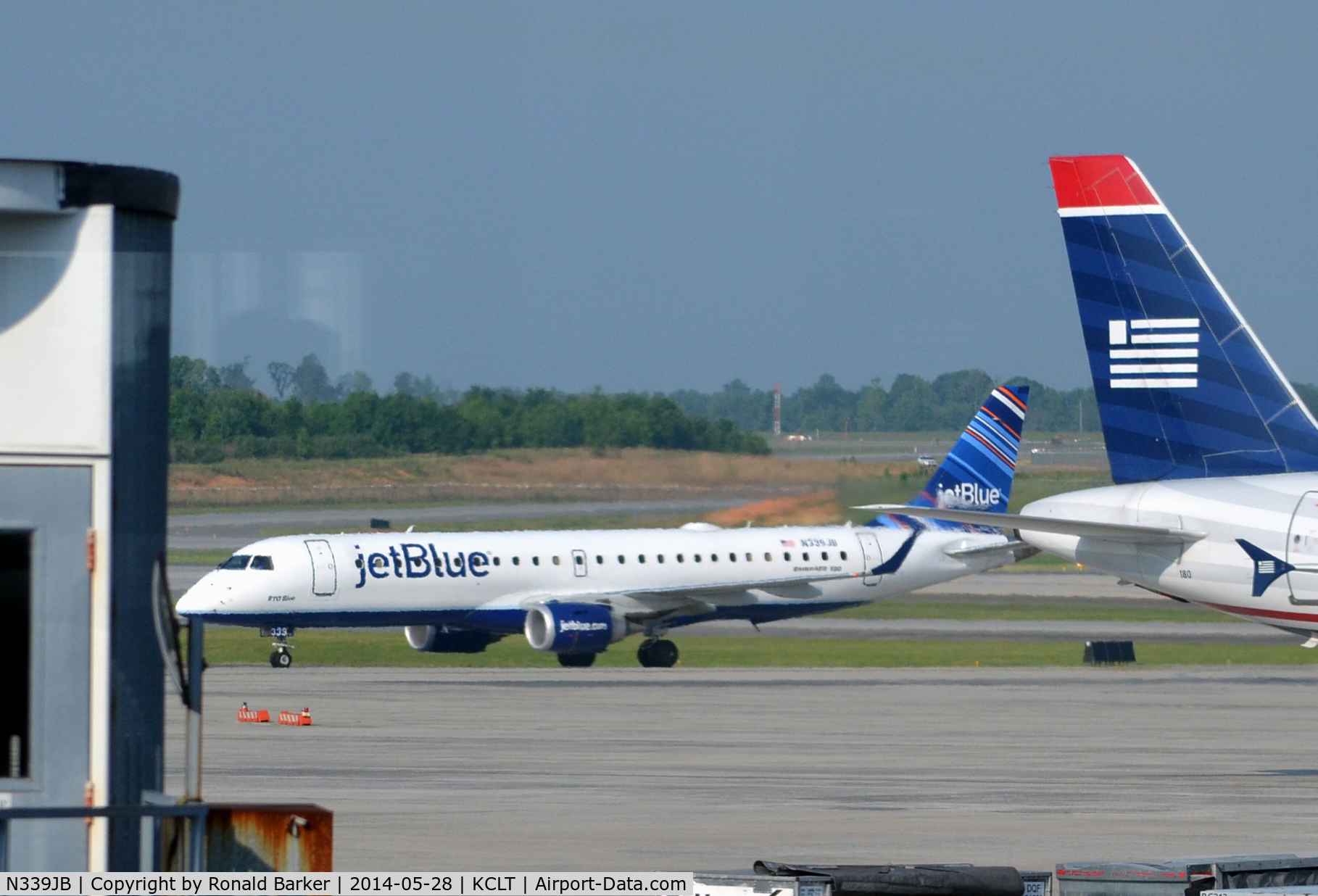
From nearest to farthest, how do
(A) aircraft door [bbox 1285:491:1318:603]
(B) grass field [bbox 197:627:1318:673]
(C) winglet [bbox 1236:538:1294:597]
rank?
(A) aircraft door [bbox 1285:491:1318:603] < (C) winglet [bbox 1236:538:1294:597] < (B) grass field [bbox 197:627:1318:673]

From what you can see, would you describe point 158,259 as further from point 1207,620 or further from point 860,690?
point 1207,620

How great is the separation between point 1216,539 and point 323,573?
89.1 ft

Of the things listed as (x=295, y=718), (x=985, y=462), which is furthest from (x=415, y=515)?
(x=295, y=718)

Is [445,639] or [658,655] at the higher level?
[445,639]

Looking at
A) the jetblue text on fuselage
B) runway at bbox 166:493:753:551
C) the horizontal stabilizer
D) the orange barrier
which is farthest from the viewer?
runway at bbox 166:493:753:551

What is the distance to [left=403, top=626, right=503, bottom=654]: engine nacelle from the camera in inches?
1898

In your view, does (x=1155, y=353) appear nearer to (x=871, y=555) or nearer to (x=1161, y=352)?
(x=1161, y=352)

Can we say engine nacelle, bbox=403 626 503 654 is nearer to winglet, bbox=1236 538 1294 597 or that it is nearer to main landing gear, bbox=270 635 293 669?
main landing gear, bbox=270 635 293 669

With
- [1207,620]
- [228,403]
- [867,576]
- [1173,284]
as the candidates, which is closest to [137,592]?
[1173,284]

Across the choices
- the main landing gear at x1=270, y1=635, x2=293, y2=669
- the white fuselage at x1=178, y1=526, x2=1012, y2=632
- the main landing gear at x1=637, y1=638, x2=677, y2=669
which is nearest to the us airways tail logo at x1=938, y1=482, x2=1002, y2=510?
the white fuselage at x1=178, y1=526, x2=1012, y2=632

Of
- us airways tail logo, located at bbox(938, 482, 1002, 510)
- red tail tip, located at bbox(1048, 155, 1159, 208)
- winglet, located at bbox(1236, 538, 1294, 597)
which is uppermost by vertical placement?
red tail tip, located at bbox(1048, 155, 1159, 208)

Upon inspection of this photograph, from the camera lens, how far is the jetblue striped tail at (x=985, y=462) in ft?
181

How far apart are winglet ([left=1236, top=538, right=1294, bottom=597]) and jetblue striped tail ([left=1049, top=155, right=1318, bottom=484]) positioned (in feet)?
3.82

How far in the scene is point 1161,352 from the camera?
2200cm
